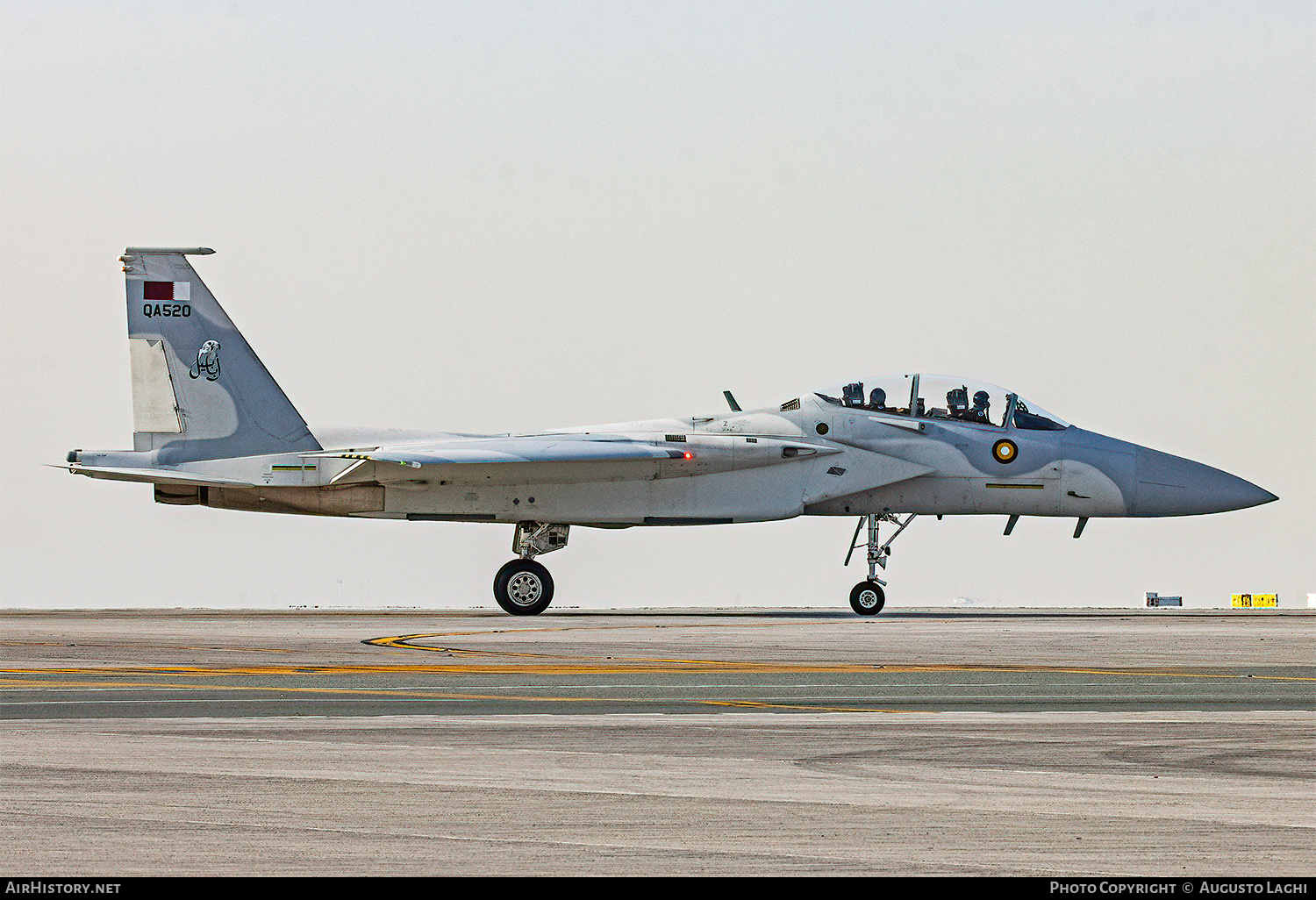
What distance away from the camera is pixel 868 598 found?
2745 centimetres

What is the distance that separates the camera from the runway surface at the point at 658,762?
586cm

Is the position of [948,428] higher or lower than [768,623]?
higher

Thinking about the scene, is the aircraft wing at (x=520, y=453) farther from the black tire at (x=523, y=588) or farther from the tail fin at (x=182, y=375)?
the black tire at (x=523, y=588)

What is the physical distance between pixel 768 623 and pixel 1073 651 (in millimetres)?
6749

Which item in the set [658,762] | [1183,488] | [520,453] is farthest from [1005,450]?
[658,762]

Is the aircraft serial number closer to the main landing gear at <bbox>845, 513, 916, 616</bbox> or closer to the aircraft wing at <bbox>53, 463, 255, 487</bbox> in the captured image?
the aircraft wing at <bbox>53, 463, 255, 487</bbox>

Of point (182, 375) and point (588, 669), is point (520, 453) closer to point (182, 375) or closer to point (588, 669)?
point (182, 375)

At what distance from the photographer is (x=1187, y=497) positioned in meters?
28.4

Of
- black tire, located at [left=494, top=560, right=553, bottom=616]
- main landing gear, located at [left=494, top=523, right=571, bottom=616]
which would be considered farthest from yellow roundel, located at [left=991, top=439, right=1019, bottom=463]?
black tire, located at [left=494, top=560, right=553, bottom=616]

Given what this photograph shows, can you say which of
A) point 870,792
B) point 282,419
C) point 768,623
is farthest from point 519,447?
point 870,792

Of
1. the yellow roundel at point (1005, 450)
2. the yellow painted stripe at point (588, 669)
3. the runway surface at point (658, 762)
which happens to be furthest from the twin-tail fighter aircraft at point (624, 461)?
the yellow painted stripe at point (588, 669)

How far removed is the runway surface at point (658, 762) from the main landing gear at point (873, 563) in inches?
441

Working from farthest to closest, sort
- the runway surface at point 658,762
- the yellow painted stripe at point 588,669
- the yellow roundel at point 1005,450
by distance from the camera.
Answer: the yellow roundel at point 1005,450 < the yellow painted stripe at point 588,669 < the runway surface at point 658,762

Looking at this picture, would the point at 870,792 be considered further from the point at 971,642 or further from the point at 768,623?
the point at 768,623
